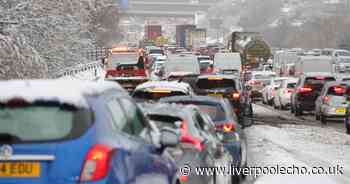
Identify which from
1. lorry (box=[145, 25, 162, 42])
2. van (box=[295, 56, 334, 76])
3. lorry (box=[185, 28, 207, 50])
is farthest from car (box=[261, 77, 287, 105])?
lorry (box=[145, 25, 162, 42])

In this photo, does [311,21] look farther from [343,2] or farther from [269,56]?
[269,56]

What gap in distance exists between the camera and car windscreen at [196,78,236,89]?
26094mm

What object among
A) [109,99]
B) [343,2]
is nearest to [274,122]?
[109,99]

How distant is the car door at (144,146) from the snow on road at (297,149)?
18.7 ft

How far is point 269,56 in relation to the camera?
9156 cm

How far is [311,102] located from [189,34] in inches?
3432

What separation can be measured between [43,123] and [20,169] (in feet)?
1.27

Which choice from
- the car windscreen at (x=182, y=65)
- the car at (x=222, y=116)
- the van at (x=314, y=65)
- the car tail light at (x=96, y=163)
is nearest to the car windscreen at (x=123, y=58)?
the car windscreen at (x=182, y=65)

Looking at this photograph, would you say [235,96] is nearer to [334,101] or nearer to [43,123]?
[334,101]

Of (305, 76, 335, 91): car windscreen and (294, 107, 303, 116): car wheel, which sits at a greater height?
(305, 76, 335, 91): car windscreen

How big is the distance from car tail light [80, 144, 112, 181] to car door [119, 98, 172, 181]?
25.6 inches

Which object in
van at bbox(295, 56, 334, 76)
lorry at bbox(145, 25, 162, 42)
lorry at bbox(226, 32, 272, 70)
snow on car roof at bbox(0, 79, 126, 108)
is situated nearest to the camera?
snow on car roof at bbox(0, 79, 126, 108)

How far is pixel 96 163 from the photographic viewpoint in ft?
22.8

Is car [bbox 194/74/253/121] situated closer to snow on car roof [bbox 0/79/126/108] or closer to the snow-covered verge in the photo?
the snow-covered verge
